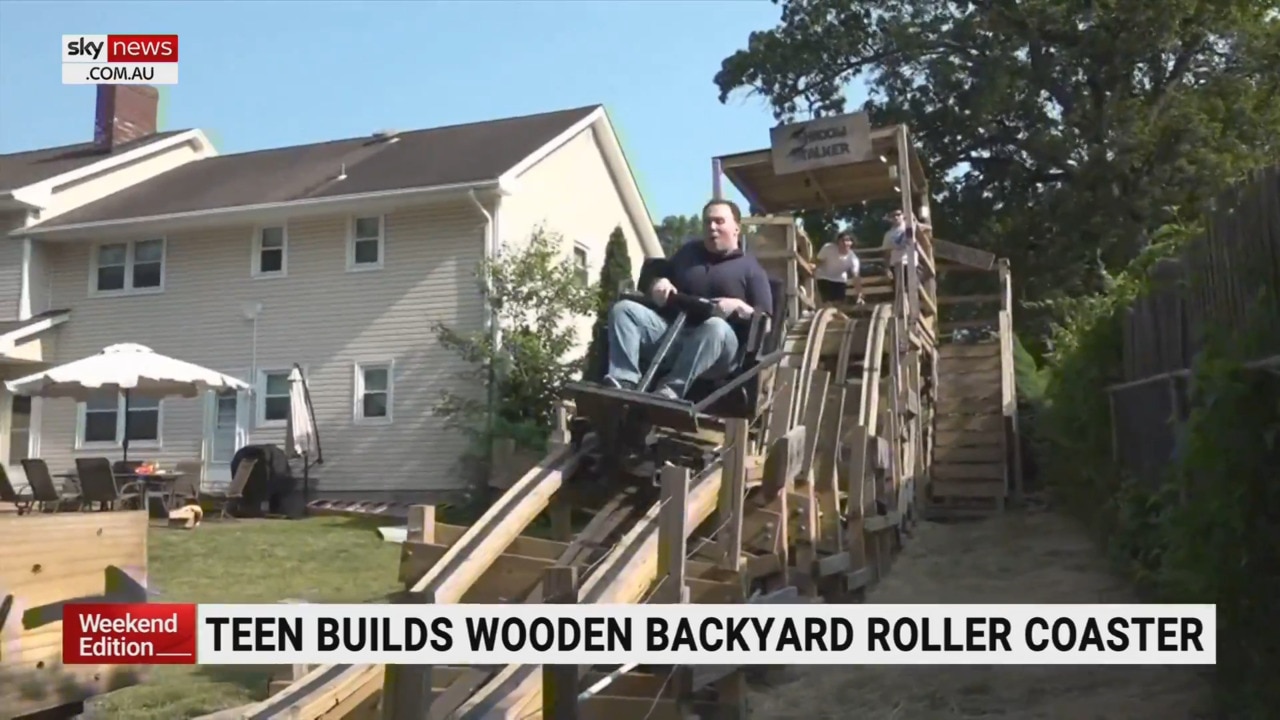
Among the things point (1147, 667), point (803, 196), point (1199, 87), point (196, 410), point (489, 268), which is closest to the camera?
point (1147, 667)

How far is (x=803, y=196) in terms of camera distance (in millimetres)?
12836

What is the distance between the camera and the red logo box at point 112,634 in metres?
2.08

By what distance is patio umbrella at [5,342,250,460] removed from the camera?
13.4 m

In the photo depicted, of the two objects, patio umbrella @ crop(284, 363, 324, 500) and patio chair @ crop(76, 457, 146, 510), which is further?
patio umbrella @ crop(284, 363, 324, 500)

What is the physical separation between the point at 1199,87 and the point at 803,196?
33.4 feet

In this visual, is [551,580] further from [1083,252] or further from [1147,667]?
[1083,252]

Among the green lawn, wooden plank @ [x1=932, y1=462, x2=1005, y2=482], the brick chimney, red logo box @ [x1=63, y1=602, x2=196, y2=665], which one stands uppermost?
the brick chimney

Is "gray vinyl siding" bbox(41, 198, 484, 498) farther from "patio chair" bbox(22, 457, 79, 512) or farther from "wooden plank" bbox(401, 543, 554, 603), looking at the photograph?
"wooden plank" bbox(401, 543, 554, 603)

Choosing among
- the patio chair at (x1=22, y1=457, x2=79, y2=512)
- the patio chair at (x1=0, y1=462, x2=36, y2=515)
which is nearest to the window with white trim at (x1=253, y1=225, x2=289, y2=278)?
the patio chair at (x1=0, y1=462, x2=36, y2=515)

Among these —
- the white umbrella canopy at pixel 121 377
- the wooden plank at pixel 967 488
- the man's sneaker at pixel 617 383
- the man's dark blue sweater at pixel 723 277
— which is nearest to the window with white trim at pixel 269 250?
the white umbrella canopy at pixel 121 377

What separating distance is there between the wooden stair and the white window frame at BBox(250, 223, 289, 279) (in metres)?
9.49

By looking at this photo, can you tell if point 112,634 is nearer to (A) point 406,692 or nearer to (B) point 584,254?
(A) point 406,692

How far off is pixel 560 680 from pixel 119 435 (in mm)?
16668

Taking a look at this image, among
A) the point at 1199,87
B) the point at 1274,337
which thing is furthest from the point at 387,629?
the point at 1199,87
